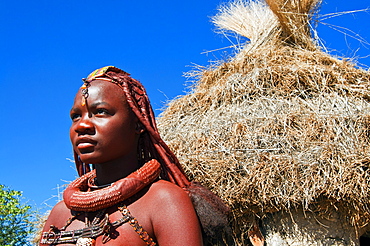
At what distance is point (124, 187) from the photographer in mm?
2381

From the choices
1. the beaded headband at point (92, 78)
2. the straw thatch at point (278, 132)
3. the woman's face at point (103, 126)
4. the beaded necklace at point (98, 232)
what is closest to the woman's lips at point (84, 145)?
the woman's face at point (103, 126)

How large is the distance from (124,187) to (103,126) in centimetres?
35

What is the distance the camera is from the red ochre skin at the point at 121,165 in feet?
7.64

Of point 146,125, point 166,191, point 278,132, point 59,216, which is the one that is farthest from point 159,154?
point 278,132

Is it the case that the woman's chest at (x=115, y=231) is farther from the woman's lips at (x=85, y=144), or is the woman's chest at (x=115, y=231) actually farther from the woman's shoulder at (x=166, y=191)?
the woman's lips at (x=85, y=144)

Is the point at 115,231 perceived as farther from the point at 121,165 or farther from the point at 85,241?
the point at 121,165

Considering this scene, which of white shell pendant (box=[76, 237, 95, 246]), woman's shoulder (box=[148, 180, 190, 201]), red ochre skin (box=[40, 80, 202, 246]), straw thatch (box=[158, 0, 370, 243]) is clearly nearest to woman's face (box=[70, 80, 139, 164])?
red ochre skin (box=[40, 80, 202, 246])

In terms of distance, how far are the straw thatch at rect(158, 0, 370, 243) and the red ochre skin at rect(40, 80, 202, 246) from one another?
81 centimetres

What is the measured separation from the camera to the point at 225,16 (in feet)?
22.2

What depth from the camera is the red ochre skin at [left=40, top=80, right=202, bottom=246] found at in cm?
233

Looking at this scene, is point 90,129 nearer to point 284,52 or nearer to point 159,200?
point 159,200

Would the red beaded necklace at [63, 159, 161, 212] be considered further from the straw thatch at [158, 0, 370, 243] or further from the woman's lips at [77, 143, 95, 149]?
the straw thatch at [158, 0, 370, 243]

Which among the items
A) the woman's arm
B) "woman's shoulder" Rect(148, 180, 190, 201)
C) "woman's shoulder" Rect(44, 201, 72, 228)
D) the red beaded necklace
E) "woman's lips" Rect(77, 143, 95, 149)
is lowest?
the woman's arm

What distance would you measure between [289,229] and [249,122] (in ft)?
2.89
